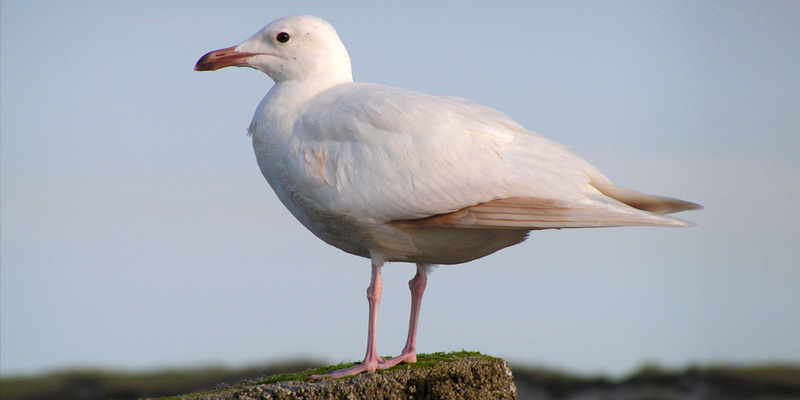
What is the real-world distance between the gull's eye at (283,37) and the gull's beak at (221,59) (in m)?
0.25

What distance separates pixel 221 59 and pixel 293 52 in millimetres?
617

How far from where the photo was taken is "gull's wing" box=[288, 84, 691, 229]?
4910mm

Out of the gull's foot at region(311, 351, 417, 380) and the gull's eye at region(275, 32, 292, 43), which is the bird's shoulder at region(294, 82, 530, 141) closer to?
the gull's eye at region(275, 32, 292, 43)

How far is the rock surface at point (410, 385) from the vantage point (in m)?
5.15

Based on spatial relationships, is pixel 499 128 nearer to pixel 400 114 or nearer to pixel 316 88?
pixel 400 114

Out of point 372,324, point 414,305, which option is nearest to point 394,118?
point 372,324

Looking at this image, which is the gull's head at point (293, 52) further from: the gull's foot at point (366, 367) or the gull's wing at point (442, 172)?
the gull's foot at point (366, 367)

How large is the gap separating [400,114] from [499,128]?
2.37 feet

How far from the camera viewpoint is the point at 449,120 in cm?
532

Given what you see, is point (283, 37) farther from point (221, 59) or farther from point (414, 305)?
point (414, 305)

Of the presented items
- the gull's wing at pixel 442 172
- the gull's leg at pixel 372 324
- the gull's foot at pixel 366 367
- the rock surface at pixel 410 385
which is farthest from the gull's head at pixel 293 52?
the rock surface at pixel 410 385

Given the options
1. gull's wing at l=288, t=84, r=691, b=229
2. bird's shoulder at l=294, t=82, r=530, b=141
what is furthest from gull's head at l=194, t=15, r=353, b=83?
gull's wing at l=288, t=84, r=691, b=229

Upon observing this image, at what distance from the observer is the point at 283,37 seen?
5930mm

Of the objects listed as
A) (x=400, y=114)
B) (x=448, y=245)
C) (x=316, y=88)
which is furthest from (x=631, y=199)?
(x=316, y=88)
